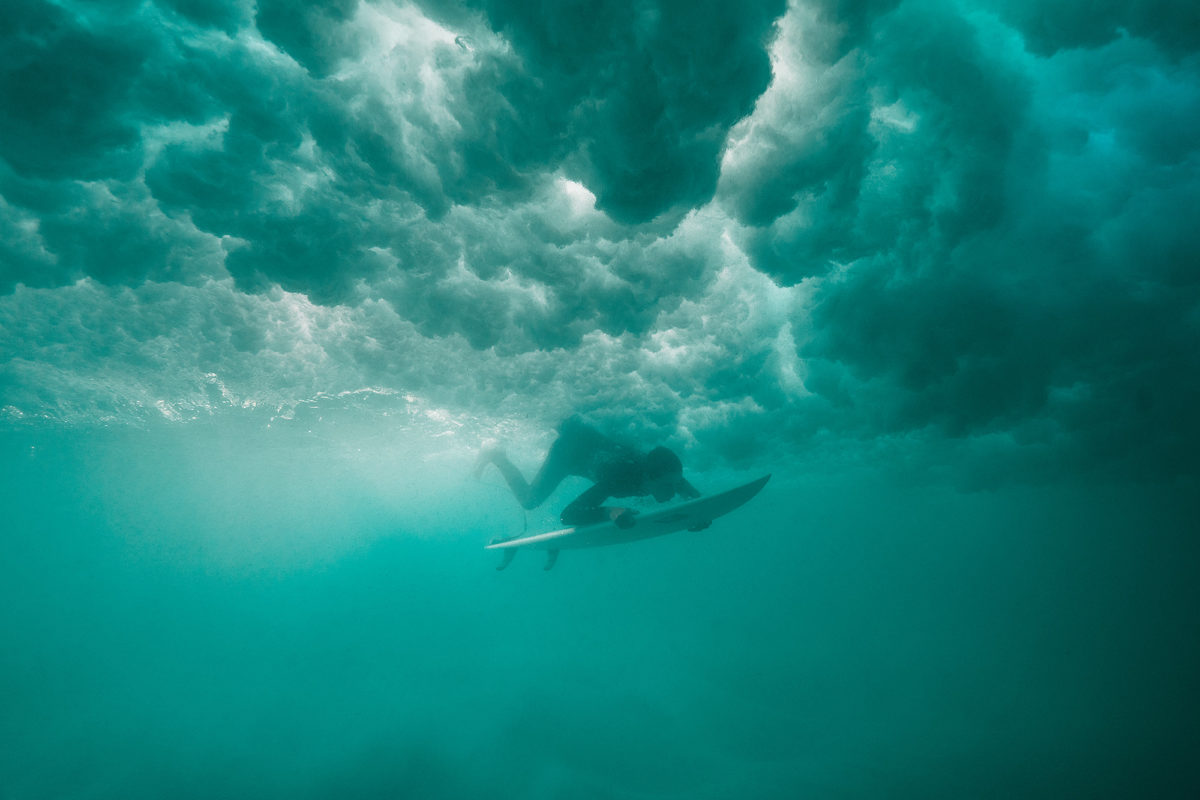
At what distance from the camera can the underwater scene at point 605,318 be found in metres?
5.35

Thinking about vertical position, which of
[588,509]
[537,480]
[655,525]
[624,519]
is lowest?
[655,525]

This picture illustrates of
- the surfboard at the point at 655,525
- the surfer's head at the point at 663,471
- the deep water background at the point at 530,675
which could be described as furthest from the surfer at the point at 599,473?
the deep water background at the point at 530,675

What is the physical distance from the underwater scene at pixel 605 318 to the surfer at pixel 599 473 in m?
0.13

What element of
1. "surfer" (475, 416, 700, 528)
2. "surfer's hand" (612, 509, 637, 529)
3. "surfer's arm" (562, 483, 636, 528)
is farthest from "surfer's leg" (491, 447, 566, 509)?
"surfer's hand" (612, 509, 637, 529)

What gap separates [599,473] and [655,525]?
2066 millimetres

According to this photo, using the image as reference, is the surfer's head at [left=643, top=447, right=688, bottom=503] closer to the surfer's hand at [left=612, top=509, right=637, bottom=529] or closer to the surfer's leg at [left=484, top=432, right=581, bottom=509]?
the surfer's hand at [left=612, top=509, right=637, bottom=529]

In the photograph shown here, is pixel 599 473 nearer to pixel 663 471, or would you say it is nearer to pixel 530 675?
pixel 663 471

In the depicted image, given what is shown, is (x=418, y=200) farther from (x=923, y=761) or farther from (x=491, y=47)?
(x=923, y=761)

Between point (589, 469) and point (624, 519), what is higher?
point (589, 469)

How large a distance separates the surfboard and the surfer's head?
2.04ft

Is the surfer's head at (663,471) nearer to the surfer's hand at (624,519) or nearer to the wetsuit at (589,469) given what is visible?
the wetsuit at (589,469)

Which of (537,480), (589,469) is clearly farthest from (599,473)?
(537,480)

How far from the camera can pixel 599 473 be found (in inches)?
455

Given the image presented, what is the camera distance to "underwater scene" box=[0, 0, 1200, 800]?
211 inches
